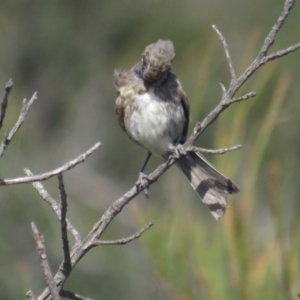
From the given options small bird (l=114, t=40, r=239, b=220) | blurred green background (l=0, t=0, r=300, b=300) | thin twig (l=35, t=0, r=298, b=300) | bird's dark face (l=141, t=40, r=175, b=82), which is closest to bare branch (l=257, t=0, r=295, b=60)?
thin twig (l=35, t=0, r=298, b=300)

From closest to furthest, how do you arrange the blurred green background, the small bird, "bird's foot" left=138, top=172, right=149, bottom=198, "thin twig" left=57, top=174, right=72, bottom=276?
"thin twig" left=57, top=174, right=72, bottom=276, "bird's foot" left=138, top=172, right=149, bottom=198, the small bird, the blurred green background

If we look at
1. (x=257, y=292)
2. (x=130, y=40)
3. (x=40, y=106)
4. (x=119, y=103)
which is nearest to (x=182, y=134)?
(x=119, y=103)

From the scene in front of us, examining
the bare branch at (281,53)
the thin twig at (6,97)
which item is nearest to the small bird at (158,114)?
the bare branch at (281,53)

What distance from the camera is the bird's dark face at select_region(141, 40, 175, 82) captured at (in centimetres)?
363

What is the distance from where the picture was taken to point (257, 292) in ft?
8.66

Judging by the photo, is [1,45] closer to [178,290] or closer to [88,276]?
[88,276]

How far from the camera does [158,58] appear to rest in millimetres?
3656

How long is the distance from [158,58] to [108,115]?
499cm

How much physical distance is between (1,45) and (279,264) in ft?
19.2

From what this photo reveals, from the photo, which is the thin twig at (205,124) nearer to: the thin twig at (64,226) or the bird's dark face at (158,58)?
the thin twig at (64,226)

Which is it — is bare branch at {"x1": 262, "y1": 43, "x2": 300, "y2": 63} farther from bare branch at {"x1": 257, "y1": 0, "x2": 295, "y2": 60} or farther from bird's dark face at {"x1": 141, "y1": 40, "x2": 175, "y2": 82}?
bird's dark face at {"x1": 141, "y1": 40, "x2": 175, "y2": 82}

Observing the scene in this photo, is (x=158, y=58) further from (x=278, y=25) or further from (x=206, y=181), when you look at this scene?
(x=278, y=25)

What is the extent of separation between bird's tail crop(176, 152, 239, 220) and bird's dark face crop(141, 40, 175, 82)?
488 millimetres

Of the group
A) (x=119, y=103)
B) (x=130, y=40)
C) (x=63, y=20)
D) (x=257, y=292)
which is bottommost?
(x=257, y=292)
